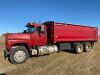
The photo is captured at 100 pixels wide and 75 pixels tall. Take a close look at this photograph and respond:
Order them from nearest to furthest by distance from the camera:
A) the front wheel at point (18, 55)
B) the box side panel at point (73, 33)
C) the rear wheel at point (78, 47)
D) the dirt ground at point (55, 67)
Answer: the dirt ground at point (55, 67) → the front wheel at point (18, 55) → the box side panel at point (73, 33) → the rear wheel at point (78, 47)


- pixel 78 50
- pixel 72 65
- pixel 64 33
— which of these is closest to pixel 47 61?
pixel 72 65

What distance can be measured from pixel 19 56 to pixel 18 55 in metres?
0.11

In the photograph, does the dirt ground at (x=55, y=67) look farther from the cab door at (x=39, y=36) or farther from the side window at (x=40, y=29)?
the side window at (x=40, y=29)

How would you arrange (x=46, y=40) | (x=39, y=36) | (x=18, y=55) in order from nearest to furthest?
(x=18, y=55), (x=39, y=36), (x=46, y=40)

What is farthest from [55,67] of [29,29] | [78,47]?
[78,47]

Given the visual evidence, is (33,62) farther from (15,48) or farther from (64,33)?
(64,33)

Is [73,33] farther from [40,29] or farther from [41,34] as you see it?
[40,29]

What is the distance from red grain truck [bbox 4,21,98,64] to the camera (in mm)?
14734

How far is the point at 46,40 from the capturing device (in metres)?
17.3

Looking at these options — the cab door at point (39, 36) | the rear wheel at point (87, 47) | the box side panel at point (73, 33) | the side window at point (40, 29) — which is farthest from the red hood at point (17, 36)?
the rear wheel at point (87, 47)

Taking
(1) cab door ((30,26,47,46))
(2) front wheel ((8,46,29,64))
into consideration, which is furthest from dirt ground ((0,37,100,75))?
(1) cab door ((30,26,47,46))

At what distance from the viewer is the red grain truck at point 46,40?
14.7 m

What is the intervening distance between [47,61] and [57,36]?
9.09 ft

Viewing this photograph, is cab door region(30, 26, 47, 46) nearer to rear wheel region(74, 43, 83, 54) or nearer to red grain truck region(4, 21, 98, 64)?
red grain truck region(4, 21, 98, 64)
